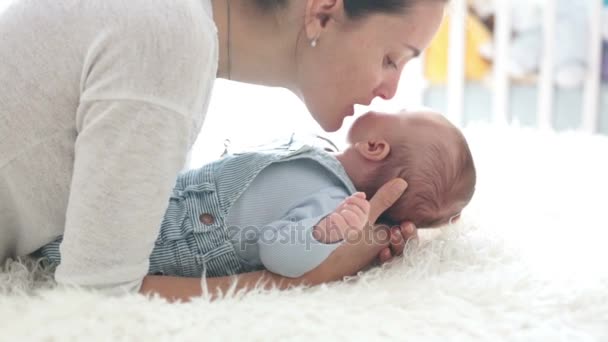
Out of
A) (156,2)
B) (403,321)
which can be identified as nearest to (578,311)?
(403,321)

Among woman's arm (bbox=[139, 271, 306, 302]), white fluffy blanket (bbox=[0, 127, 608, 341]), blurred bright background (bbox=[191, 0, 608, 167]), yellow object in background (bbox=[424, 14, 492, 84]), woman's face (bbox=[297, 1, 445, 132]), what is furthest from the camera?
yellow object in background (bbox=[424, 14, 492, 84])

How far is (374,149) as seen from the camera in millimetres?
1170

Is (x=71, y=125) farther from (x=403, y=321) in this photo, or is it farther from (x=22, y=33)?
(x=403, y=321)

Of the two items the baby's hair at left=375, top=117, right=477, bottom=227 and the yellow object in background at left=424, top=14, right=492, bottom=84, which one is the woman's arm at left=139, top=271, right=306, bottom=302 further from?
the yellow object in background at left=424, top=14, right=492, bottom=84

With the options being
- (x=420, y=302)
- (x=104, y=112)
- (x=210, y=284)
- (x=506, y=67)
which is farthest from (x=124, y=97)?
(x=506, y=67)

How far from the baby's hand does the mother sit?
0.04 meters

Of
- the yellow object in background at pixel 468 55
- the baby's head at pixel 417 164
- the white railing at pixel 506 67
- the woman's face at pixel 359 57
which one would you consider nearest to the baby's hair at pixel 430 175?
the baby's head at pixel 417 164

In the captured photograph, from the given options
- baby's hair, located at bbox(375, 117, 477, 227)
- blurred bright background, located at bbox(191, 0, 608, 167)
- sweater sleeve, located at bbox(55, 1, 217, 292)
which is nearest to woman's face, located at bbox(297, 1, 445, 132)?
baby's hair, located at bbox(375, 117, 477, 227)

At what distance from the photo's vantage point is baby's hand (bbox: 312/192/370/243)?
0.97 metres

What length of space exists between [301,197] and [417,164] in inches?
8.0

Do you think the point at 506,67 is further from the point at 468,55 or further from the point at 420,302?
the point at 420,302

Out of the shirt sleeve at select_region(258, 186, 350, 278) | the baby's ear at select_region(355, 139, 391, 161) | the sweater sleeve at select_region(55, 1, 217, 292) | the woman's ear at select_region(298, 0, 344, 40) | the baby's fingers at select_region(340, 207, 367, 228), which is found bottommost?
the shirt sleeve at select_region(258, 186, 350, 278)

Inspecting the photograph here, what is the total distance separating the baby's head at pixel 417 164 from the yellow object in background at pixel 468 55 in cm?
163

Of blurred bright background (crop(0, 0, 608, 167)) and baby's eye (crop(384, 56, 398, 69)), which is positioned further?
blurred bright background (crop(0, 0, 608, 167))
